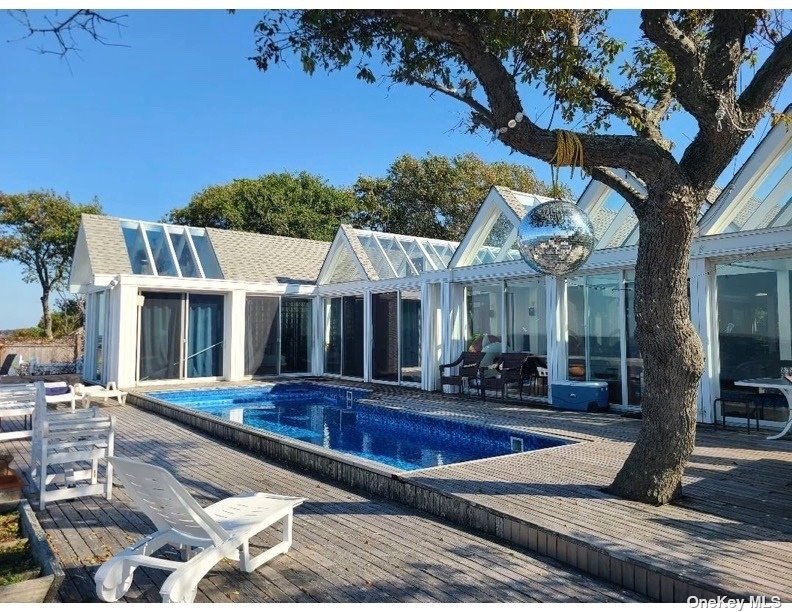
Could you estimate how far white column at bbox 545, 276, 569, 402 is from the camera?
35.8 ft

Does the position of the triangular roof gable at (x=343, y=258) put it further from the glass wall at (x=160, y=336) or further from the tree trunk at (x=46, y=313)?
the tree trunk at (x=46, y=313)

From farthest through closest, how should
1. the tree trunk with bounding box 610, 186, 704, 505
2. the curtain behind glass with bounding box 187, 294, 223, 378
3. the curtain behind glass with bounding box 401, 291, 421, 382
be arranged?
the curtain behind glass with bounding box 187, 294, 223, 378 < the curtain behind glass with bounding box 401, 291, 421, 382 < the tree trunk with bounding box 610, 186, 704, 505

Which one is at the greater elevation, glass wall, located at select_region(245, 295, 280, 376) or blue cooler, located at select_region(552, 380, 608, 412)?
glass wall, located at select_region(245, 295, 280, 376)

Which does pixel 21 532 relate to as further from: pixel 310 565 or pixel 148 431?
pixel 148 431

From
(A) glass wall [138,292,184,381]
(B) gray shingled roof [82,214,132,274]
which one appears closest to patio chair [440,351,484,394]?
(A) glass wall [138,292,184,381]

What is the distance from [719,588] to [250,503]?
10.2ft

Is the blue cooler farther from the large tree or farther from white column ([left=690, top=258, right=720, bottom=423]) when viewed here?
the large tree

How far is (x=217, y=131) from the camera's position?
71.2 ft

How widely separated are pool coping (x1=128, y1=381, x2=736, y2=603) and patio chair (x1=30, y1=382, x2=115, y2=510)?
218 centimetres

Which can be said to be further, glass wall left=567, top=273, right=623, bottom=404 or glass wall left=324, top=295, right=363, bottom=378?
glass wall left=324, top=295, right=363, bottom=378

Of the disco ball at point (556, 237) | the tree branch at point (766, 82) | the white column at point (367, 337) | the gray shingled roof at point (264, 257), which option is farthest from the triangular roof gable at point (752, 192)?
the gray shingled roof at point (264, 257)

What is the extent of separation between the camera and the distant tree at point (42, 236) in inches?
1009

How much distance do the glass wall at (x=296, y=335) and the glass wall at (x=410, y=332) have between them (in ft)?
13.7

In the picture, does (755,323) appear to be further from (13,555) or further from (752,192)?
(13,555)
